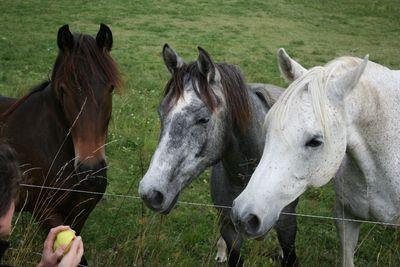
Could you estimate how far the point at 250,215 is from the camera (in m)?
2.29

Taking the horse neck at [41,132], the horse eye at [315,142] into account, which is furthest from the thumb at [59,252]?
the horse neck at [41,132]

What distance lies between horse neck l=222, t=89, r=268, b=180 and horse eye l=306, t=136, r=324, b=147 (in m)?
0.80

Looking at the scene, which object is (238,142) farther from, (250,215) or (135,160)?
(135,160)

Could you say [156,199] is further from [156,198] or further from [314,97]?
[314,97]

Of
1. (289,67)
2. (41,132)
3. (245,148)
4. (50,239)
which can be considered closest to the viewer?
(50,239)

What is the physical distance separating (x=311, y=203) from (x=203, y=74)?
3.00 meters

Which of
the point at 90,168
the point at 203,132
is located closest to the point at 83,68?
the point at 90,168

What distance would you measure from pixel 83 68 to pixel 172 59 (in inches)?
28.2

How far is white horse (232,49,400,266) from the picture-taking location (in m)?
2.35

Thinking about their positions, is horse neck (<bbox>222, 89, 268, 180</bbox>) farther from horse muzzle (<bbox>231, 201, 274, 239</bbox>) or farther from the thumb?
the thumb

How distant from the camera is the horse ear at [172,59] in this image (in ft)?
9.90

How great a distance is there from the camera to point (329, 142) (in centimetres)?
241

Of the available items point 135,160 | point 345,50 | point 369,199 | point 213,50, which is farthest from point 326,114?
point 345,50

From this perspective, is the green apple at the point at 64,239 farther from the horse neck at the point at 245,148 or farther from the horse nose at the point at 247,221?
the horse neck at the point at 245,148
